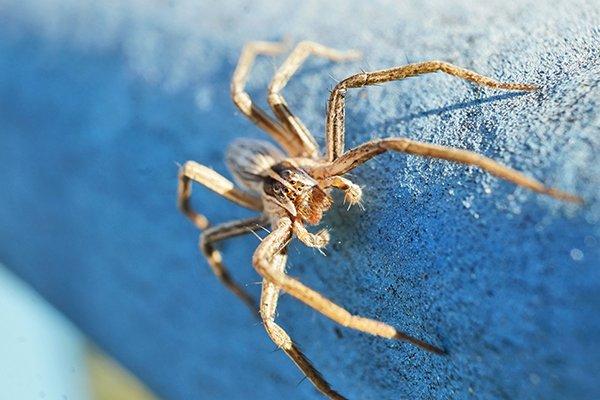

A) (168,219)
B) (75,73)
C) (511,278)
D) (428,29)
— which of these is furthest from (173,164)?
(511,278)

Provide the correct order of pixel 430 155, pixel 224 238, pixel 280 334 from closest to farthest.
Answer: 1. pixel 430 155
2. pixel 280 334
3. pixel 224 238

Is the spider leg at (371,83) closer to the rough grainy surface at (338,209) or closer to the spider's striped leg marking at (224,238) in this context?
the rough grainy surface at (338,209)

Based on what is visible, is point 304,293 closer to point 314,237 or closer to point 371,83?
point 314,237

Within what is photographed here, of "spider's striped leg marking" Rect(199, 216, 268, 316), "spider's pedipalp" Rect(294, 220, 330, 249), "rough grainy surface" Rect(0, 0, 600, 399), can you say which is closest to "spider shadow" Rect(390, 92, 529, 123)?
"rough grainy surface" Rect(0, 0, 600, 399)

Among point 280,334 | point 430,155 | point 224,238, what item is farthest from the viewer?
point 224,238

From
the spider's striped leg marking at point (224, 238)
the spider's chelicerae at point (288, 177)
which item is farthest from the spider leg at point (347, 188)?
the spider's striped leg marking at point (224, 238)

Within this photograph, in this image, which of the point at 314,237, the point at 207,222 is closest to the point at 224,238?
the point at 207,222

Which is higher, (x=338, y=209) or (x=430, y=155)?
(x=430, y=155)

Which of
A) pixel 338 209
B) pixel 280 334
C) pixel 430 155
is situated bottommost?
pixel 280 334
